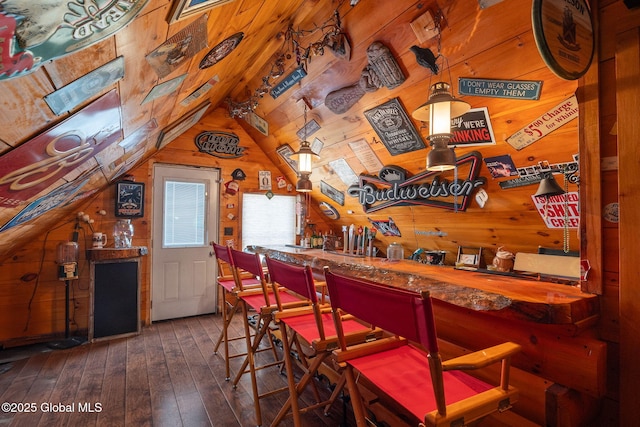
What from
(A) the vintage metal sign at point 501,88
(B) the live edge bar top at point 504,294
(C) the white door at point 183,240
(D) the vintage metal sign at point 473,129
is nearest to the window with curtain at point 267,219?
(C) the white door at point 183,240

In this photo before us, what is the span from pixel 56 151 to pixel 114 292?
2763 mm

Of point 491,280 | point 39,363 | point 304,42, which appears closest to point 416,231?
point 491,280

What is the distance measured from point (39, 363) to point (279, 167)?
3405 millimetres

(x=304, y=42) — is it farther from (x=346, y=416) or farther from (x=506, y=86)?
(x=346, y=416)

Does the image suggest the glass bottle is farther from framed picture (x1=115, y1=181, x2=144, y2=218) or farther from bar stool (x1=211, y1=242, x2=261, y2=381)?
bar stool (x1=211, y1=242, x2=261, y2=381)

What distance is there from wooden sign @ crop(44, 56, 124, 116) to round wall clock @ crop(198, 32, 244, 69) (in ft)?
2.59

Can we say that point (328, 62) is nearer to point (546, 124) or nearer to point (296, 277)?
point (546, 124)

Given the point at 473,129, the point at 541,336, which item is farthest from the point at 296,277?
the point at 473,129

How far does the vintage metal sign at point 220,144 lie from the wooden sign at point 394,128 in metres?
2.42

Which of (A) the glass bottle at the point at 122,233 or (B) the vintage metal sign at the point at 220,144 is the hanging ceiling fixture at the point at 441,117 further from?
(A) the glass bottle at the point at 122,233

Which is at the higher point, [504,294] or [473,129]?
[473,129]

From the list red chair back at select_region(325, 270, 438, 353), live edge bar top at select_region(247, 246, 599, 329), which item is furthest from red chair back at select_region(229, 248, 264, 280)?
red chair back at select_region(325, 270, 438, 353)

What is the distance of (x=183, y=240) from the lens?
4141 millimetres

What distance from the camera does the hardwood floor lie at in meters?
2.03
